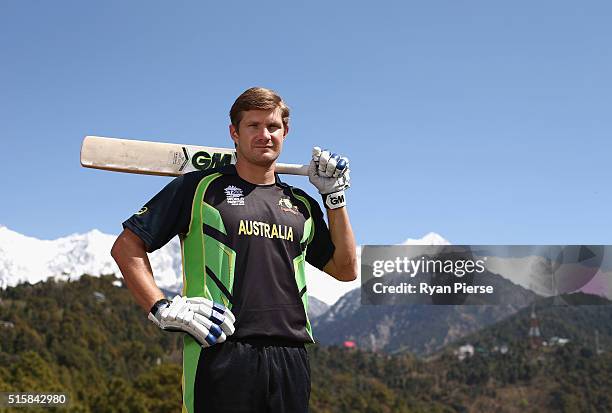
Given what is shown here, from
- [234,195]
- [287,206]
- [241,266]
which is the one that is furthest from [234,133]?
[241,266]

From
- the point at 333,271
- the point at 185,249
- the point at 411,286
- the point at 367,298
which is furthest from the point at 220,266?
the point at 411,286

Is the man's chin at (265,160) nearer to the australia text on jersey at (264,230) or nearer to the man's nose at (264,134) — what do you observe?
the man's nose at (264,134)

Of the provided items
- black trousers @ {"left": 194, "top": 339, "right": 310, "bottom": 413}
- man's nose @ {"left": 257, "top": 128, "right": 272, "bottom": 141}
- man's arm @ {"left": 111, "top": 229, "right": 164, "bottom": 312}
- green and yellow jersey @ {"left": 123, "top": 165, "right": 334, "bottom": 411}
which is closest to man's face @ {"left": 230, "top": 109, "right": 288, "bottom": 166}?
A: man's nose @ {"left": 257, "top": 128, "right": 272, "bottom": 141}

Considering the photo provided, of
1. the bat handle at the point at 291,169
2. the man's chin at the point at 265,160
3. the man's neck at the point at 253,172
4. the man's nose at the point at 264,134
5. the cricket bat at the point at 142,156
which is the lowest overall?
the man's neck at the point at 253,172

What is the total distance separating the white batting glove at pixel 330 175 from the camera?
396 centimetres

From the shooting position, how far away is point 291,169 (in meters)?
4.39

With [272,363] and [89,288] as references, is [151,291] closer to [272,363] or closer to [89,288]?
[272,363]

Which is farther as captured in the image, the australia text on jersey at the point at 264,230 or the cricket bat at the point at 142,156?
the cricket bat at the point at 142,156

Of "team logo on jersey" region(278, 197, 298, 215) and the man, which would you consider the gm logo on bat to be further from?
"team logo on jersey" region(278, 197, 298, 215)

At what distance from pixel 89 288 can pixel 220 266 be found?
536ft

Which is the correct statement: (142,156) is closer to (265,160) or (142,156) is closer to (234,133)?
(234,133)

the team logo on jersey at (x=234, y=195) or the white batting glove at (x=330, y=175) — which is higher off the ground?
the white batting glove at (x=330, y=175)

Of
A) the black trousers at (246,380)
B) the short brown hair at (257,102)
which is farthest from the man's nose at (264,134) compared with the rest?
the black trousers at (246,380)

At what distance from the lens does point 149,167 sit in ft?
14.7
